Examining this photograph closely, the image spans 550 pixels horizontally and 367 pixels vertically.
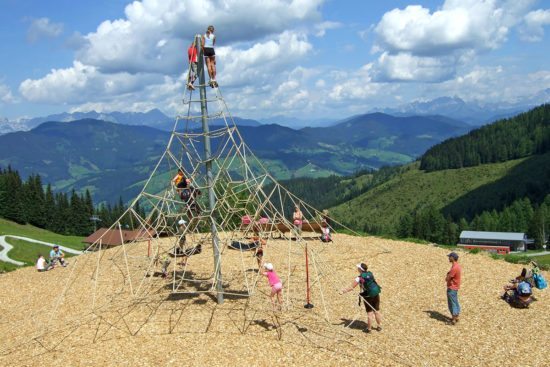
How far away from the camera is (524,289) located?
1562 centimetres

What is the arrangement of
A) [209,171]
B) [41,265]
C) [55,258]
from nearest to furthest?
1. [209,171]
2. [41,265]
3. [55,258]

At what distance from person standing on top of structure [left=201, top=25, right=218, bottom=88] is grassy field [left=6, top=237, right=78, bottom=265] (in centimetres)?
5371

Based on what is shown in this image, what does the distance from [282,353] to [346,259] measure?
10.9 meters

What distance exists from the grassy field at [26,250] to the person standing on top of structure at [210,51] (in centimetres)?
5371

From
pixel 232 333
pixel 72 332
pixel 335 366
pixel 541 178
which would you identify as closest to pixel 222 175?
pixel 232 333

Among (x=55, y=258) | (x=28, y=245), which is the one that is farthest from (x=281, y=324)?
(x=28, y=245)

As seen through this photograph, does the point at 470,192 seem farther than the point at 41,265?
Yes

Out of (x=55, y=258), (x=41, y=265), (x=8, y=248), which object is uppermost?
(x=55, y=258)

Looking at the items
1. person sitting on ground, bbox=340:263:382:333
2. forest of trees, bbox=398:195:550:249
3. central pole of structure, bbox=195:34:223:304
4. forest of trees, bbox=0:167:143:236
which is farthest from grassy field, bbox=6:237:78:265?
forest of trees, bbox=398:195:550:249

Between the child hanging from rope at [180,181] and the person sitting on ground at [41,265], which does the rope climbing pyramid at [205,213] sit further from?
the person sitting on ground at [41,265]

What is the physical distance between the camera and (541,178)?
521 ft

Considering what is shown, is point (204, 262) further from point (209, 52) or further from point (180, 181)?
point (209, 52)

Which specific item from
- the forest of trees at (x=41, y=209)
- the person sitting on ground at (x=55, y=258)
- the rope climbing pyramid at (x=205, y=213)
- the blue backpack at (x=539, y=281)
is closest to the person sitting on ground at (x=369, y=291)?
the rope climbing pyramid at (x=205, y=213)

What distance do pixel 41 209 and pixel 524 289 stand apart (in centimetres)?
10784
